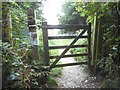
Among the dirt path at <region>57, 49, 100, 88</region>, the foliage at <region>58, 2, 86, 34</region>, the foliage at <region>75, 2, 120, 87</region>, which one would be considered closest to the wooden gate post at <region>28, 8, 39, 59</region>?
the dirt path at <region>57, 49, 100, 88</region>

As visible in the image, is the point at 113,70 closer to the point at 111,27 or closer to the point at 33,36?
the point at 111,27

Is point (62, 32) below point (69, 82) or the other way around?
the other way around

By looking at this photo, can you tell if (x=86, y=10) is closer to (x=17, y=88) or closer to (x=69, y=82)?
(x=69, y=82)

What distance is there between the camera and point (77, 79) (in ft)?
14.9

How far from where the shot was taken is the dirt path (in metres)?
4.21

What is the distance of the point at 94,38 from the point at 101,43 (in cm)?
21

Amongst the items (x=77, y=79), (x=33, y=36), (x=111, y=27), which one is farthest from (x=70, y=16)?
(x=33, y=36)

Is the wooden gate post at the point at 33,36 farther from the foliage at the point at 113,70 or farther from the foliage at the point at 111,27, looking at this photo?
the foliage at the point at 113,70

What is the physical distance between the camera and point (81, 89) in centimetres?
405

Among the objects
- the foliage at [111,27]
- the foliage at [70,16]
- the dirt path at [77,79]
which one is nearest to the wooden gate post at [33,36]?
the dirt path at [77,79]

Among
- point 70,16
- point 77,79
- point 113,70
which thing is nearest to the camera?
point 113,70

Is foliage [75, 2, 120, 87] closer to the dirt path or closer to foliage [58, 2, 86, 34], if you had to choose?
the dirt path

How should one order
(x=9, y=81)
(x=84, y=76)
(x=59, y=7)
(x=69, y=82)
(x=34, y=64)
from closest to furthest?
(x=9, y=81) → (x=34, y=64) → (x=69, y=82) → (x=84, y=76) → (x=59, y=7)

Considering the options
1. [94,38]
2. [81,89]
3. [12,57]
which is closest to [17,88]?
[12,57]
